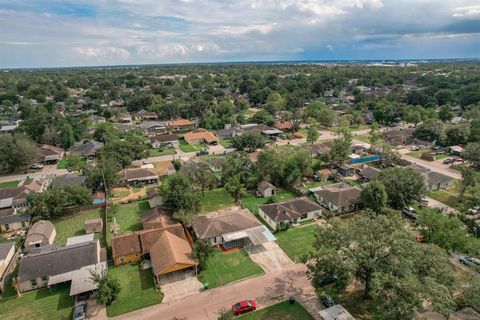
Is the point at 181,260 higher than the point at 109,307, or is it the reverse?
the point at 181,260

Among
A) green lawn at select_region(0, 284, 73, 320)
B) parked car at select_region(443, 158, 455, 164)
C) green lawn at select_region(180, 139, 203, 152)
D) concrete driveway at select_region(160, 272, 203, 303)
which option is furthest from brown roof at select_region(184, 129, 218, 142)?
green lawn at select_region(0, 284, 73, 320)

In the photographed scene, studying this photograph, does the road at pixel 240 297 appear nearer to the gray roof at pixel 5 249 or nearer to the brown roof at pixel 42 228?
the gray roof at pixel 5 249

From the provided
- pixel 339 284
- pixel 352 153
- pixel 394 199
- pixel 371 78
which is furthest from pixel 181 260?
pixel 371 78

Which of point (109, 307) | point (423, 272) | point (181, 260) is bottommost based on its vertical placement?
point (109, 307)

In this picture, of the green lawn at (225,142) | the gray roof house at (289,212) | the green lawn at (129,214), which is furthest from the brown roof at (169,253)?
the green lawn at (225,142)

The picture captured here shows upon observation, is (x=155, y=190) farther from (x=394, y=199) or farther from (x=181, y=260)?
(x=394, y=199)

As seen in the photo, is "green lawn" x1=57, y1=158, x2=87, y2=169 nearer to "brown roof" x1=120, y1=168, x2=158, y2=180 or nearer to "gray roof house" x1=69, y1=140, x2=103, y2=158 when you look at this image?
"gray roof house" x1=69, y1=140, x2=103, y2=158
